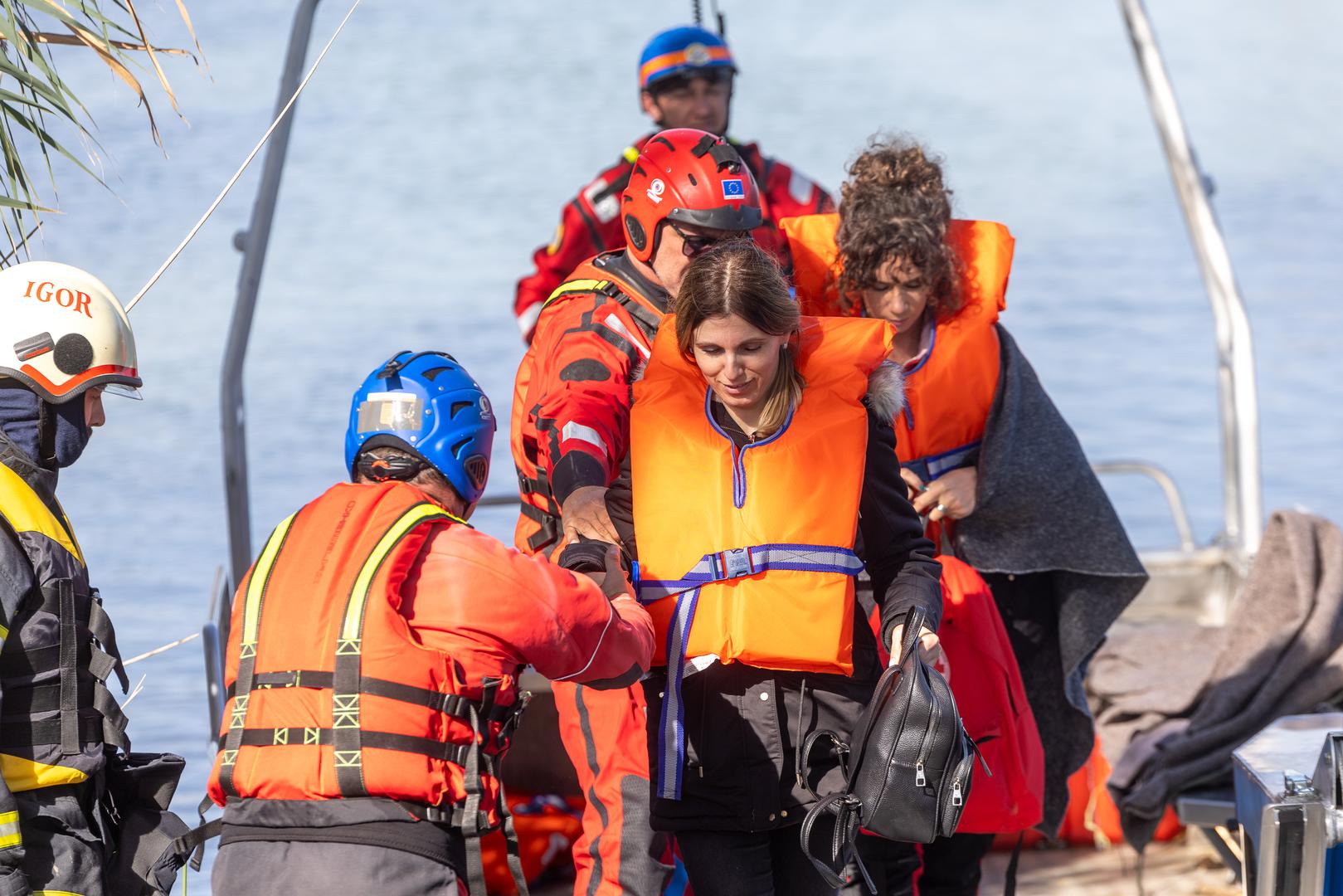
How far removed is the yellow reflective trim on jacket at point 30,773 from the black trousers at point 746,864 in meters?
1.10

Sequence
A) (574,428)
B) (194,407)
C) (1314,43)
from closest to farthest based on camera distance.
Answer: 1. (574,428)
2. (194,407)
3. (1314,43)

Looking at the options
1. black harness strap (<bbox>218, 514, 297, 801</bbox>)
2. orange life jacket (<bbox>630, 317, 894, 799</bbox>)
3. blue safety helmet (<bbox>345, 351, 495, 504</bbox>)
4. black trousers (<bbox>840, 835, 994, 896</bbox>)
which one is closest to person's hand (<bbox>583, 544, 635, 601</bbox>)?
orange life jacket (<bbox>630, 317, 894, 799</bbox>)

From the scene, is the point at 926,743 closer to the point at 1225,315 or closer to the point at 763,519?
the point at 763,519

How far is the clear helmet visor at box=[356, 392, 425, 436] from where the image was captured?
3.27 metres

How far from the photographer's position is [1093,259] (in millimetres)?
20500

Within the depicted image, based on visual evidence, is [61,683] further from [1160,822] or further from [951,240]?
[1160,822]

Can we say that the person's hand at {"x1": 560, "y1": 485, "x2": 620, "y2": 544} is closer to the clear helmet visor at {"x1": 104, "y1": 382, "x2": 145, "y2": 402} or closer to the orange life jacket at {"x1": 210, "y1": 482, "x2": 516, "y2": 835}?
the orange life jacket at {"x1": 210, "y1": 482, "x2": 516, "y2": 835}

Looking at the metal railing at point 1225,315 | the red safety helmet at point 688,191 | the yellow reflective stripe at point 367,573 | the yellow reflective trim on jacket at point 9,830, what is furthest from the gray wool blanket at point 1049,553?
the metal railing at point 1225,315

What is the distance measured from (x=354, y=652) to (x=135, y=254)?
15687 mm

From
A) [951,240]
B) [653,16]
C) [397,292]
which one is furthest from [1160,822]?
[653,16]

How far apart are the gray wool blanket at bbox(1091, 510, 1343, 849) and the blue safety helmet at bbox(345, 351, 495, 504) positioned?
287 centimetres

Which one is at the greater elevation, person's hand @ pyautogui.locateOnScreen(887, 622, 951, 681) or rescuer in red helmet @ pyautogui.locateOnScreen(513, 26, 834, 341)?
rescuer in red helmet @ pyautogui.locateOnScreen(513, 26, 834, 341)

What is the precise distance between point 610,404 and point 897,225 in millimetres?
845

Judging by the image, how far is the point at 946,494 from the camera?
4316 mm
